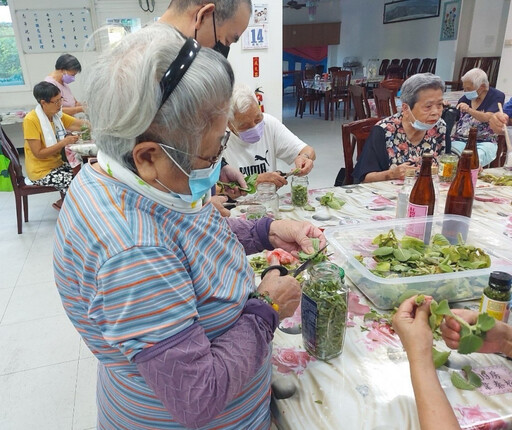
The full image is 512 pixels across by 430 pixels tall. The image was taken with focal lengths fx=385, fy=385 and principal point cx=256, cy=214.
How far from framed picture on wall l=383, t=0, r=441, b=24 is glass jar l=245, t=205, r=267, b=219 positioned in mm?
10659

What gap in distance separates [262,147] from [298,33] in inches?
502

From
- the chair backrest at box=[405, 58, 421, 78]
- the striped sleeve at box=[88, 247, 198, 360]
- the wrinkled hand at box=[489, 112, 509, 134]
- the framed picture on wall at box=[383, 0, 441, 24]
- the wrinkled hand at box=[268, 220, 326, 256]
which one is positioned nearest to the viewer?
the striped sleeve at box=[88, 247, 198, 360]

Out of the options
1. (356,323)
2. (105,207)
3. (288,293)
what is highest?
(105,207)

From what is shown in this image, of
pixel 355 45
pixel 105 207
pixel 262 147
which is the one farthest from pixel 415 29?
pixel 105 207

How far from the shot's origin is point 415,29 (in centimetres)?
1084

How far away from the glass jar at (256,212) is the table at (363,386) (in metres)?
0.53

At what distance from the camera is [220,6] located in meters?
1.43

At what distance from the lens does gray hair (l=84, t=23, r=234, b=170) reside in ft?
1.91

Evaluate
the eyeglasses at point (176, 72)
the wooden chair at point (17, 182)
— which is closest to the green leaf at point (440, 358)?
the eyeglasses at point (176, 72)

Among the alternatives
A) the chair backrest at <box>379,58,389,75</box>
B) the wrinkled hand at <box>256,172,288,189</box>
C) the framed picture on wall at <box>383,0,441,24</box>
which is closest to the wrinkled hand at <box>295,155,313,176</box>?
the wrinkled hand at <box>256,172,288,189</box>

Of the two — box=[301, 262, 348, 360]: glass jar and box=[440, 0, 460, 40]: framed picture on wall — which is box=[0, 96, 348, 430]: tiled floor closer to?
box=[301, 262, 348, 360]: glass jar

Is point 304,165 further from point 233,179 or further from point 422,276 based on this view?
point 422,276

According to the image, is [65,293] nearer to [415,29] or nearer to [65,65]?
[65,65]

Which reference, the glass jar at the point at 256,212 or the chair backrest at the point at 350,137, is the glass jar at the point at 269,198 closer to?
the glass jar at the point at 256,212
